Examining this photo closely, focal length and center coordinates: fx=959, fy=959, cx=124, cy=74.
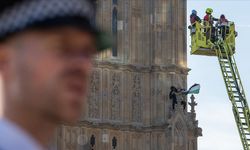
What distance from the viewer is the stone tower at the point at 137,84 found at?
32969mm

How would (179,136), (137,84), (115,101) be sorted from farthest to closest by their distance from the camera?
(137,84)
(115,101)
(179,136)

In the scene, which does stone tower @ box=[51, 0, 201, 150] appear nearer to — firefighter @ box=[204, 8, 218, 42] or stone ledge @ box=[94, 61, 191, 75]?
stone ledge @ box=[94, 61, 191, 75]

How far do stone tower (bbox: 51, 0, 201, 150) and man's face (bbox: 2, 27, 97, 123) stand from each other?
31.1m

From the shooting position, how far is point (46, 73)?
1.67 metres

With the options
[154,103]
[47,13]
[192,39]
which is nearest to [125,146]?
[154,103]

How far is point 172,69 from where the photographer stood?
33125 mm

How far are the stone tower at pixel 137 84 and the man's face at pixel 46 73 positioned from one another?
102ft

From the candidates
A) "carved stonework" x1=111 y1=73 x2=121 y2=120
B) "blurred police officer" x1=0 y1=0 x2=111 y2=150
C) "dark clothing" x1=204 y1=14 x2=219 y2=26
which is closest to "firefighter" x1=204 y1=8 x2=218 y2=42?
"dark clothing" x1=204 y1=14 x2=219 y2=26

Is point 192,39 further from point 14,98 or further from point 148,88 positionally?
point 14,98

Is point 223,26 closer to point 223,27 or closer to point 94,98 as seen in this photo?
point 223,27

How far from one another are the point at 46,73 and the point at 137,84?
32.0 metres

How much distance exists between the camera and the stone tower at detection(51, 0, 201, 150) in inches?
1298

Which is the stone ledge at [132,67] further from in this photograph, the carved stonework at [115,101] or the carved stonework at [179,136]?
the carved stonework at [179,136]

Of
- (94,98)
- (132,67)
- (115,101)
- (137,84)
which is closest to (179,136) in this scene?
(137,84)
